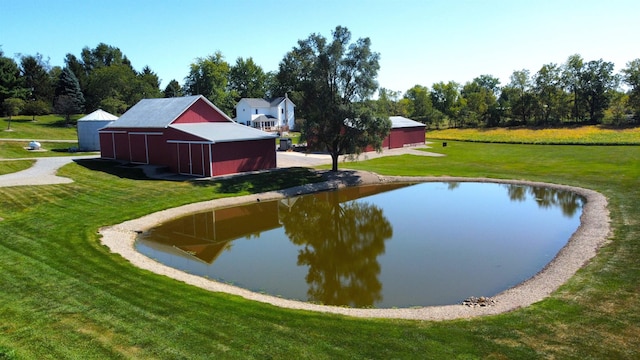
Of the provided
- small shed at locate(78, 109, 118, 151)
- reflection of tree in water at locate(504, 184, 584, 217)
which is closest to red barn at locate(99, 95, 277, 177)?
small shed at locate(78, 109, 118, 151)

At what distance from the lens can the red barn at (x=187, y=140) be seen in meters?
28.8

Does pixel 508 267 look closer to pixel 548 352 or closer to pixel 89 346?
pixel 548 352

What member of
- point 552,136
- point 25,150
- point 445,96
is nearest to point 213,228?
point 25,150

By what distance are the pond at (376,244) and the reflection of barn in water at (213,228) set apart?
0.15 ft

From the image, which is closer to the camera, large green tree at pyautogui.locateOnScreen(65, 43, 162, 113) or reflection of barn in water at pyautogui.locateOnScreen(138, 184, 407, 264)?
reflection of barn in water at pyautogui.locateOnScreen(138, 184, 407, 264)

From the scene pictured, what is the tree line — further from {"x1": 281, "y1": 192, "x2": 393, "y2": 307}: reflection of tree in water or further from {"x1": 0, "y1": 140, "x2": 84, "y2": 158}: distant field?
{"x1": 281, "y1": 192, "x2": 393, "y2": 307}: reflection of tree in water

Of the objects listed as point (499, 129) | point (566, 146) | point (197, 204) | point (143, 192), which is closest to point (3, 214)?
point (143, 192)

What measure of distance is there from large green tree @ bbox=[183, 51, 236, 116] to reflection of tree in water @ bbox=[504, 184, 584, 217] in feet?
190

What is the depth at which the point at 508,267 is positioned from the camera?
14281 mm

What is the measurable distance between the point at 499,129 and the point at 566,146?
18.5 m

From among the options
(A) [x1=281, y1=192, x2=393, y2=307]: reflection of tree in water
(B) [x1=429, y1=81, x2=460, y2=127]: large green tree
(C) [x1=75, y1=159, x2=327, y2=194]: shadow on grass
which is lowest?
(A) [x1=281, y1=192, x2=393, y2=307]: reflection of tree in water

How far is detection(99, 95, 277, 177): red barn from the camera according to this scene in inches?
1134

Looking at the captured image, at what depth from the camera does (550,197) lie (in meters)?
25.7

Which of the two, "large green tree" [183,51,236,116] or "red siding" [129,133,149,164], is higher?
"large green tree" [183,51,236,116]
